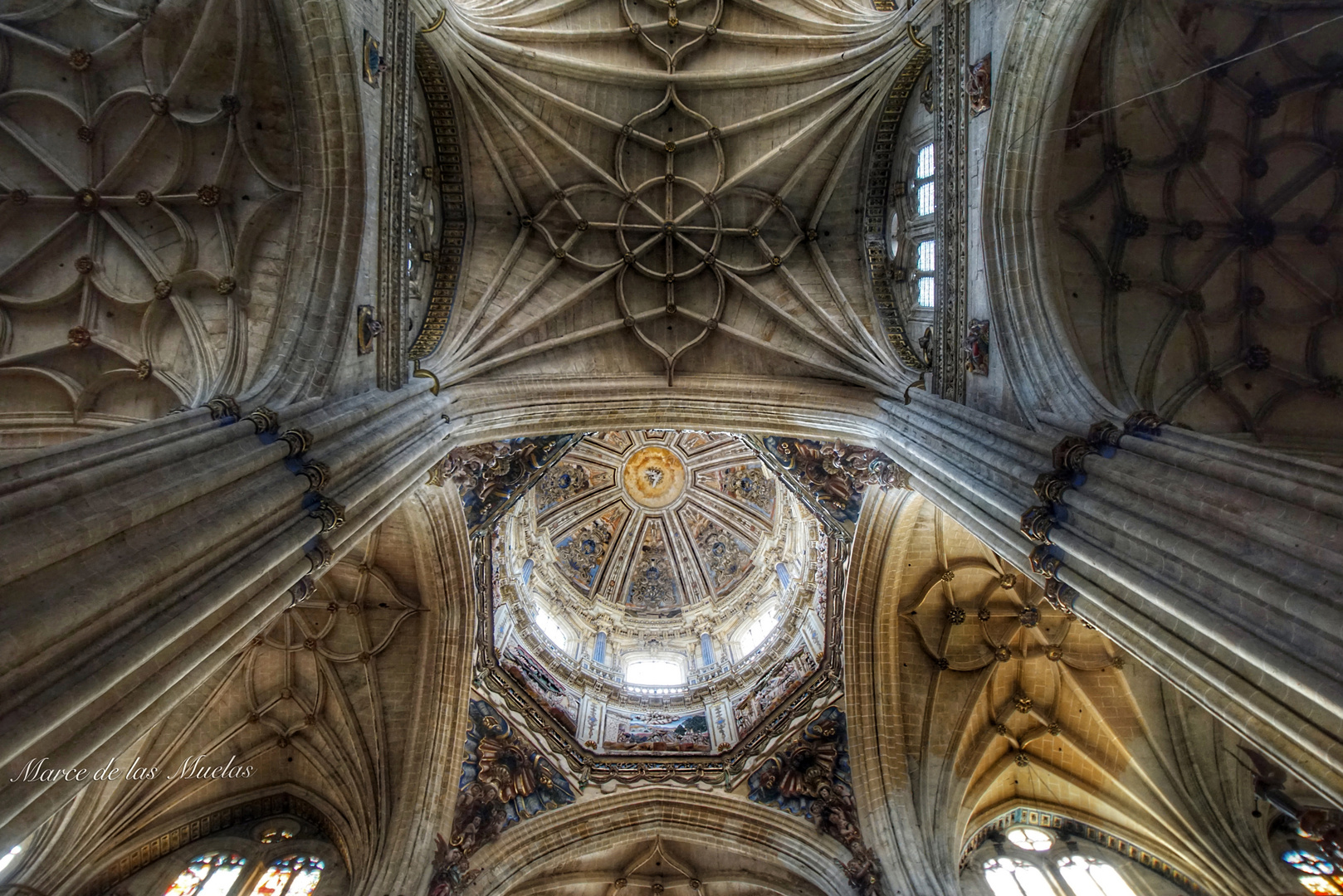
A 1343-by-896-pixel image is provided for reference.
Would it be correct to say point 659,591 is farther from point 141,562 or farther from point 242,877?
point 141,562

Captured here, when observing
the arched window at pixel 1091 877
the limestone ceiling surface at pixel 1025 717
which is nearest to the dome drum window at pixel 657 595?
the limestone ceiling surface at pixel 1025 717

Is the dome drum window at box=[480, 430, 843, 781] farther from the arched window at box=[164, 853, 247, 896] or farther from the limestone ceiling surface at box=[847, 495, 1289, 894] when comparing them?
the arched window at box=[164, 853, 247, 896]

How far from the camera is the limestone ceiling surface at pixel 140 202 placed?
30.9 ft

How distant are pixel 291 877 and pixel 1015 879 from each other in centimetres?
1192

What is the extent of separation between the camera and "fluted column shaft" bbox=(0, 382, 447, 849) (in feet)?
14.5

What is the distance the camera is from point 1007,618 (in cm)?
1427

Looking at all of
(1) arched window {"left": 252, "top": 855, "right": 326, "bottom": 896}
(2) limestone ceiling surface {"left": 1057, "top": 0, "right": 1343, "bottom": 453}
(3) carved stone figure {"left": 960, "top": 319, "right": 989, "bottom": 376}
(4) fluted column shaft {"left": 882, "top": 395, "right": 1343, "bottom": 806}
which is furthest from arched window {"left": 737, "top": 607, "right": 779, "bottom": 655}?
(4) fluted column shaft {"left": 882, "top": 395, "right": 1343, "bottom": 806}

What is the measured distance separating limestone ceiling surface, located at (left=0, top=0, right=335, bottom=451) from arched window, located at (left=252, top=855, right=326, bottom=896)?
24.9 ft

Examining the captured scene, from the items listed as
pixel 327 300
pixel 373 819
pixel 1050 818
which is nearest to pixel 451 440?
pixel 327 300

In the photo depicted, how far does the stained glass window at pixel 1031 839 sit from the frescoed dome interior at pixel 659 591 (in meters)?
4.43

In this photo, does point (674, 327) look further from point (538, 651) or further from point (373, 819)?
point (373, 819)

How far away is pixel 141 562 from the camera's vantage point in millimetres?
5242

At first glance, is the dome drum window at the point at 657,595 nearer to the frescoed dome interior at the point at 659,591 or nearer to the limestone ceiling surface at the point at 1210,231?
the frescoed dome interior at the point at 659,591

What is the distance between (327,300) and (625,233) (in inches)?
286
